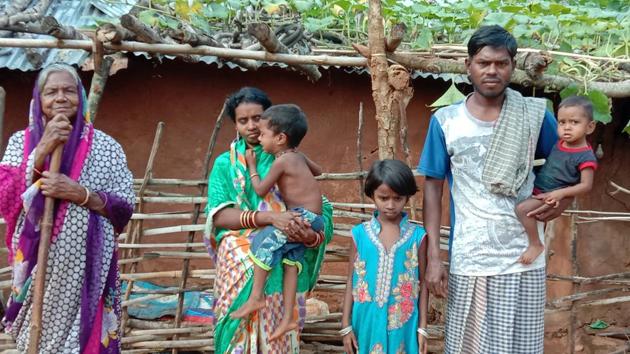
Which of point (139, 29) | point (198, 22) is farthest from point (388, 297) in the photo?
point (198, 22)

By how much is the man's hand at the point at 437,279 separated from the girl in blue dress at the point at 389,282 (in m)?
0.11

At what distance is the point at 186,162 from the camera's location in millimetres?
6211

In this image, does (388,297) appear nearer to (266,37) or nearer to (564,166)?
(564,166)

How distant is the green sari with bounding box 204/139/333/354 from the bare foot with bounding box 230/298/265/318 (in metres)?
0.06

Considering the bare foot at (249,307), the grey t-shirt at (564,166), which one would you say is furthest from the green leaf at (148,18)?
the grey t-shirt at (564,166)

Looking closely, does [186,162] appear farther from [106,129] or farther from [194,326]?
[194,326]

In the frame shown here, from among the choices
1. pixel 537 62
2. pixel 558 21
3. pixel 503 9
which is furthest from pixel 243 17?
pixel 537 62

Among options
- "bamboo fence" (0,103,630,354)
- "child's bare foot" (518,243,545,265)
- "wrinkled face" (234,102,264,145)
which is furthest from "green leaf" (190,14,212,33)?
"child's bare foot" (518,243,545,265)

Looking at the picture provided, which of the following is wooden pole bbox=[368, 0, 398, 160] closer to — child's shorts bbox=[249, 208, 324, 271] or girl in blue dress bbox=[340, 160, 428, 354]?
girl in blue dress bbox=[340, 160, 428, 354]

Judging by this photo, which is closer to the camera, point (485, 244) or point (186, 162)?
point (485, 244)

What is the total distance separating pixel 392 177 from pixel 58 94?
4.90 feet

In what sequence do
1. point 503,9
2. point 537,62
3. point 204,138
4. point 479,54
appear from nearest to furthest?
point 479,54, point 537,62, point 503,9, point 204,138

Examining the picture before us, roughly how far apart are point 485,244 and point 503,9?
2970mm

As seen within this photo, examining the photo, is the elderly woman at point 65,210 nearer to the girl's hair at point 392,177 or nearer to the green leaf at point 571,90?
the girl's hair at point 392,177
